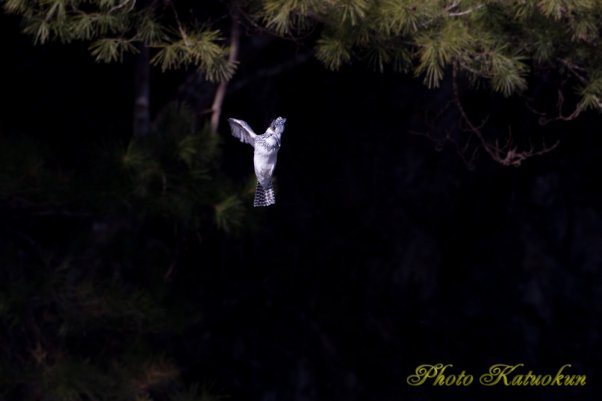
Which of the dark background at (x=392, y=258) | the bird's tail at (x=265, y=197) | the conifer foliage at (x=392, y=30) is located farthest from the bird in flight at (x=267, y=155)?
the dark background at (x=392, y=258)

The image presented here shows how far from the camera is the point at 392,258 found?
3273mm

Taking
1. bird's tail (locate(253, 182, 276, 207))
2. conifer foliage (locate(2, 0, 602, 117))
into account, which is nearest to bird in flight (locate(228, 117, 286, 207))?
bird's tail (locate(253, 182, 276, 207))

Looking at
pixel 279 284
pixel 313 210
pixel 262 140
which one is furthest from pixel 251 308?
pixel 262 140

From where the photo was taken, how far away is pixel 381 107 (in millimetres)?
3133

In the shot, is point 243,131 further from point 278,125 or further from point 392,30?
point 392,30

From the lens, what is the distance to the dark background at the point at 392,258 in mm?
3072

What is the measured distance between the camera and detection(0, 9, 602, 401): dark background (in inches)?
121

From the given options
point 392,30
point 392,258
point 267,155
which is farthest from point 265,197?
point 392,258

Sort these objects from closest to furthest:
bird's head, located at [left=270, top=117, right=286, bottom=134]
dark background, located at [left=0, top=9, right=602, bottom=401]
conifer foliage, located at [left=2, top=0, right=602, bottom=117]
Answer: bird's head, located at [left=270, top=117, right=286, bottom=134] → conifer foliage, located at [left=2, top=0, right=602, bottom=117] → dark background, located at [left=0, top=9, right=602, bottom=401]

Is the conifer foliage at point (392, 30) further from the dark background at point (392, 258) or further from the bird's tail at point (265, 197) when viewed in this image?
the dark background at point (392, 258)

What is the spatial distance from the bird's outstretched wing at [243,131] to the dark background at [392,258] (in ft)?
5.87

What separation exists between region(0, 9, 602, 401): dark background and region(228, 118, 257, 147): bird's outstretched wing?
5.87 feet

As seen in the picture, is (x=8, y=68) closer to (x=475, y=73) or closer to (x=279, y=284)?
(x=279, y=284)

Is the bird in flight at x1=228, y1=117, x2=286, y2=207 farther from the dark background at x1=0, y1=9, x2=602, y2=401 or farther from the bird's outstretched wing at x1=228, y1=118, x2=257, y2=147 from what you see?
the dark background at x1=0, y1=9, x2=602, y2=401
